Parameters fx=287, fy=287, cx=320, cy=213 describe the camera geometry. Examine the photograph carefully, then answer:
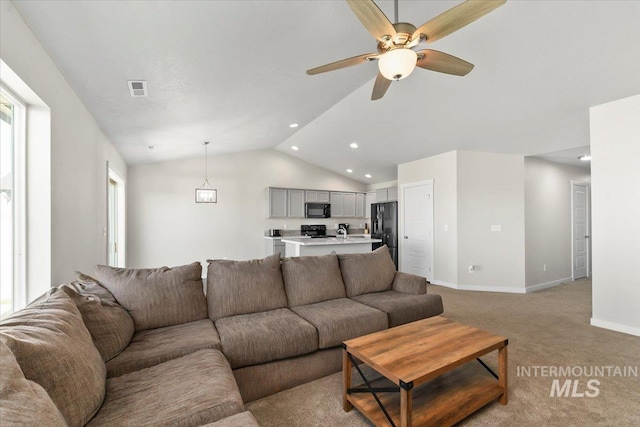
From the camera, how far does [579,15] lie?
2.20 meters

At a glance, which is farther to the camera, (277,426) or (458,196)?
(458,196)

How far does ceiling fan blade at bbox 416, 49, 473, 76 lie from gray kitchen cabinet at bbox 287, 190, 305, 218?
5328mm

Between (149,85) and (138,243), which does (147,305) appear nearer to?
(149,85)

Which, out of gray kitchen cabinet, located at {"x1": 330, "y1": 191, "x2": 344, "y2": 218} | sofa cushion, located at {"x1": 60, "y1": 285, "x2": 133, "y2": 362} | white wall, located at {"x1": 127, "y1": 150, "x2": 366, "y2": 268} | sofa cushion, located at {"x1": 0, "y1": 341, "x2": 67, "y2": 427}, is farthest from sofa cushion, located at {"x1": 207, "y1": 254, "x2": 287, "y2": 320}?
gray kitchen cabinet, located at {"x1": 330, "y1": 191, "x2": 344, "y2": 218}

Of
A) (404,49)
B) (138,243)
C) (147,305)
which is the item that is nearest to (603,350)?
(404,49)

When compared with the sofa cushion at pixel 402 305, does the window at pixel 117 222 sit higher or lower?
higher

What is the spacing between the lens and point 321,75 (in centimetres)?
320

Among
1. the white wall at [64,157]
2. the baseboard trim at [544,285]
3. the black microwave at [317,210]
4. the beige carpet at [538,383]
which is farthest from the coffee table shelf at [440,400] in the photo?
the black microwave at [317,210]

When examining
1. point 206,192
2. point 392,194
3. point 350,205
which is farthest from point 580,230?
point 206,192

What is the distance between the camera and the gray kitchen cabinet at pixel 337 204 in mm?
7691

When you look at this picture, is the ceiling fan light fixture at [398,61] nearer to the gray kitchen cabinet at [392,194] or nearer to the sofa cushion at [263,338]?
the sofa cushion at [263,338]

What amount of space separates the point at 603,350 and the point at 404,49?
3.26 m

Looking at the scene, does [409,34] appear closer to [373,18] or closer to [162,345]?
[373,18]

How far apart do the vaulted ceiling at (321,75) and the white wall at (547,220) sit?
0.75 metres
